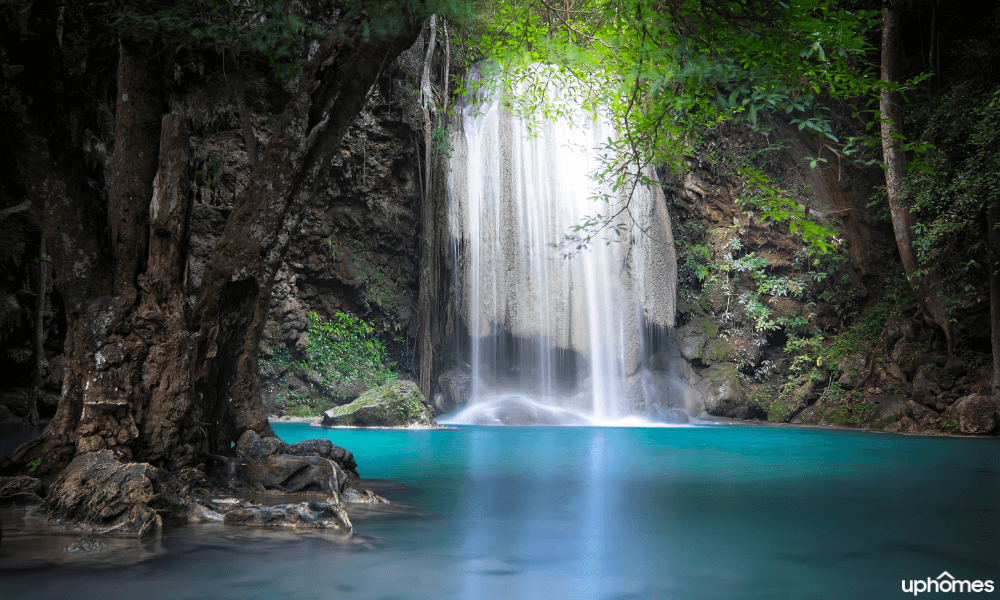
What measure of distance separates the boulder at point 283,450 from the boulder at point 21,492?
1280 mm

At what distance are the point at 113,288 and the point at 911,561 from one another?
4.70m

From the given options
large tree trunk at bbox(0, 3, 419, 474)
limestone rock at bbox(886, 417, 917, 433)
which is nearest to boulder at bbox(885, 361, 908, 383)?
limestone rock at bbox(886, 417, 917, 433)

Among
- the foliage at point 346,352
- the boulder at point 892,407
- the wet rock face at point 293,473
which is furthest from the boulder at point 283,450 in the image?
the boulder at point 892,407

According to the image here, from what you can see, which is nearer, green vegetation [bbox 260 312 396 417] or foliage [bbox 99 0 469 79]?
foliage [bbox 99 0 469 79]

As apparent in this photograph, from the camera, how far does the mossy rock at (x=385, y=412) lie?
11.3m

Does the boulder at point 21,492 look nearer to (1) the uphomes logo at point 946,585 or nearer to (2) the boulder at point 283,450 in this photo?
(2) the boulder at point 283,450

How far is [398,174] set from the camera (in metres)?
15.0

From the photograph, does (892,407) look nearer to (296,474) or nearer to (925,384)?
(925,384)

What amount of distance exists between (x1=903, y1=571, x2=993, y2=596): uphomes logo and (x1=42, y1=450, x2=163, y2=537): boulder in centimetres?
353

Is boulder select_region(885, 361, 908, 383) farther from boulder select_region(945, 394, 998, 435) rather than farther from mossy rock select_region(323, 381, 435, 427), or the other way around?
mossy rock select_region(323, 381, 435, 427)

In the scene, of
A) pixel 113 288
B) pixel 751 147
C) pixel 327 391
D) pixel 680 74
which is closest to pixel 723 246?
pixel 751 147

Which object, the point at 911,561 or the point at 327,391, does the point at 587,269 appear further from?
the point at 911,561

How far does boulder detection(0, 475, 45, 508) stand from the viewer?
352cm

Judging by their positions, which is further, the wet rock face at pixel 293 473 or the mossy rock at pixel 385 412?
the mossy rock at pixel 385 412
